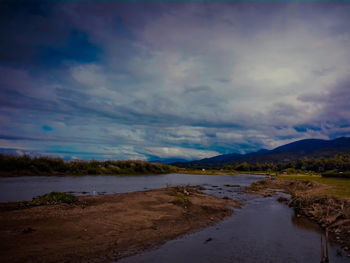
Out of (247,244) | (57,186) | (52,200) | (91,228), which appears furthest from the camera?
(57,186)

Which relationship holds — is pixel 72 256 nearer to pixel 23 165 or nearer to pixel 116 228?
pixel 116 228

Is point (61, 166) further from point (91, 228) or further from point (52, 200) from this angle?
point (91, 228)

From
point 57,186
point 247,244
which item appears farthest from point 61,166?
point 247,244

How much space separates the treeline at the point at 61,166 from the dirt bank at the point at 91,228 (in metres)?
27.4

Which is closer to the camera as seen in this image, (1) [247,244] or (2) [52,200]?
(1) [247,244]

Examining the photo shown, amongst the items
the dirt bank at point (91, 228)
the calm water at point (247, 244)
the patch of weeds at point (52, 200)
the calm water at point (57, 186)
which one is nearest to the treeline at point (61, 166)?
the calm water at point (57, 186)

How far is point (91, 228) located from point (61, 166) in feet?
125

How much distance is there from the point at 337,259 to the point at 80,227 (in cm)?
1236

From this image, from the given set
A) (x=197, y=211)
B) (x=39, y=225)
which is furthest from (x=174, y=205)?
(x=39, y=225)

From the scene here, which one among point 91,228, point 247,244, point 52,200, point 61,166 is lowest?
point 247,244

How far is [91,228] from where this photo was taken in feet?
38.4

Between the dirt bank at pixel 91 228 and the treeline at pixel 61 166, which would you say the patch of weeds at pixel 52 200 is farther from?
the treeline at pixel 61 166

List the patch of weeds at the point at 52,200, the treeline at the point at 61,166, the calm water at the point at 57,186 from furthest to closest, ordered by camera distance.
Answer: the treeline at the point at 61,166 → the calm water at the point at 57,186 → the patch of weeds at the point at 52,200

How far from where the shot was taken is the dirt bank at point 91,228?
900cm
